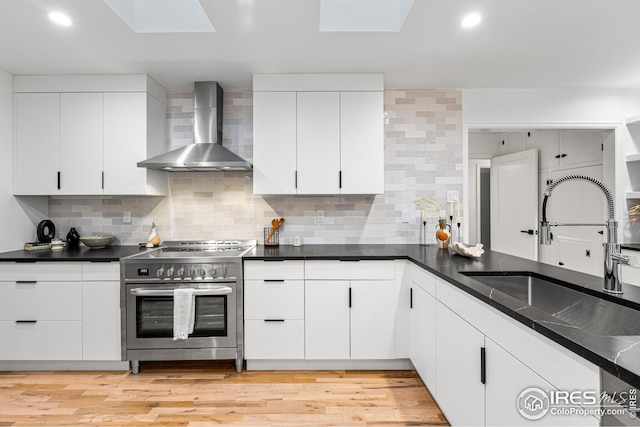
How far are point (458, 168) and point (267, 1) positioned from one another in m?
2.25

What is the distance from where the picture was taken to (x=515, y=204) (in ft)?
15.0

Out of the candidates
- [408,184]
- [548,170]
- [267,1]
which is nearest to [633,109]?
[548,170]

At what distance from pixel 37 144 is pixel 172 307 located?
73.1 inches

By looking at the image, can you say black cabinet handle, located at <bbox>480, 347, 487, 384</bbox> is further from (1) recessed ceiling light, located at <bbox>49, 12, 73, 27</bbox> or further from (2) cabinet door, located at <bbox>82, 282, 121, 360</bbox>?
(1) recessed ceiling light, located at <bbox>49, 12, 73, 27</bbox>

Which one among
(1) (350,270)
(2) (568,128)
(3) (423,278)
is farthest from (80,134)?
(2) (568,128)

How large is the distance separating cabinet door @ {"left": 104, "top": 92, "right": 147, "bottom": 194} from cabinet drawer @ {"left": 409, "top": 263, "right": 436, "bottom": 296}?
7.55 feet

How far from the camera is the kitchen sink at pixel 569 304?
53.6 inches

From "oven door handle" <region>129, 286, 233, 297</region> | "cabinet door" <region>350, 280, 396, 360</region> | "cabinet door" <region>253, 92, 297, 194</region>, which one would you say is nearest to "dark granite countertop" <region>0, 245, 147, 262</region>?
"oven door handle" <region>129, 286, 233, 297</region>

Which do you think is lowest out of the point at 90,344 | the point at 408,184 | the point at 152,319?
the point at 90,344

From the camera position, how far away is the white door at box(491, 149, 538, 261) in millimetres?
4258

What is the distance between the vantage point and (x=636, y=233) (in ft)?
10.8

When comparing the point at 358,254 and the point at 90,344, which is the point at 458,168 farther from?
the point at 90,344

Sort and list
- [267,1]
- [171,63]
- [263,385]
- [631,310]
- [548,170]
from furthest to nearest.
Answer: [548,170]
[171,63]
[263,385]
[267,1]
[631,310]

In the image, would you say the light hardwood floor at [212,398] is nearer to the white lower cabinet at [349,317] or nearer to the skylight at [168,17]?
the white lower cabinet at [349,317]
